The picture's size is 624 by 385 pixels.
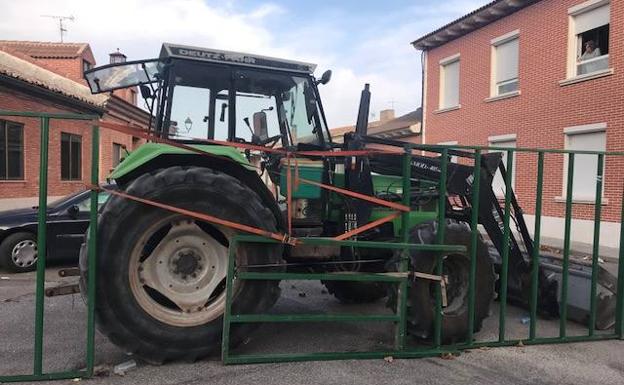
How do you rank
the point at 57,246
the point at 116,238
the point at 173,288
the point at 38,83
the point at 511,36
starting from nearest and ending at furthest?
the point at 116,238 < the point at 173,288 < the point at 57,246 < the point at 38,83 < the point at 511,36

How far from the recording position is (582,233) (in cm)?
1301

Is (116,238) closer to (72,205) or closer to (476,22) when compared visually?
(72,205)

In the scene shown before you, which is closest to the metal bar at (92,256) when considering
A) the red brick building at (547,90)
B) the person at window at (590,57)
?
the red brick building at (547,90)

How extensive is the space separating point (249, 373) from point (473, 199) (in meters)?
2.54

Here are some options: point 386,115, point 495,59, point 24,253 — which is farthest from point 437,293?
point 386,115

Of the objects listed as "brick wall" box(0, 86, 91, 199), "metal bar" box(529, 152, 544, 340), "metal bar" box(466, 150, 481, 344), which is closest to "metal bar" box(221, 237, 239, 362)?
"metal bar" box(466, 150, 481, 344)

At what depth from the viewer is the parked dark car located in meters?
8.27

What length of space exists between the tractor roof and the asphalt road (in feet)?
8.36

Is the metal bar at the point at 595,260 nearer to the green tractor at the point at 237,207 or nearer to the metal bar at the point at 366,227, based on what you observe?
the green tractor at the point at 237,207

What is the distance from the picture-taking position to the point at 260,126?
4.99 m

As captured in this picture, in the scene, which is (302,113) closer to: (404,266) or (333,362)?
(404,266)

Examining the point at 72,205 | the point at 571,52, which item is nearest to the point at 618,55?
the point at 571,52

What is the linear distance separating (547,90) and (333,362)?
12.9 metres

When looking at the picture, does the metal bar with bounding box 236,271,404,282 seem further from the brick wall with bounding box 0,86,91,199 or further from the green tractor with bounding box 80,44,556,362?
the brick wall with bounding box 0,86,91,199
